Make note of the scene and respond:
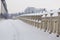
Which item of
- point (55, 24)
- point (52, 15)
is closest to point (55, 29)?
point (55, 24)

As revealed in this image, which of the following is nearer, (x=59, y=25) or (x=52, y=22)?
(x=59, y=25)

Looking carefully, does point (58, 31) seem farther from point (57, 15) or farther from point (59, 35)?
point (57, 15)

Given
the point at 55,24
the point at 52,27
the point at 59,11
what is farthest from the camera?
the point at 52,27

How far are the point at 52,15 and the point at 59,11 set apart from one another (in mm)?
1150

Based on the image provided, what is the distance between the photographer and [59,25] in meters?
5.50

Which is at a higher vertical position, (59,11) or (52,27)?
(59,11)

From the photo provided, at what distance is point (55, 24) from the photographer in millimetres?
5848

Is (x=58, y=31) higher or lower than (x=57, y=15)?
lower

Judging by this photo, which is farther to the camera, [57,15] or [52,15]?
[52,15]

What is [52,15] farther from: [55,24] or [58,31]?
[58,31]

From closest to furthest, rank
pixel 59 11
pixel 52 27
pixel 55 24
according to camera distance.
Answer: pixel 59 11, pixel 55 24, pixel 52 27

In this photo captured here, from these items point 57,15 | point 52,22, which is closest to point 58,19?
point 57,15

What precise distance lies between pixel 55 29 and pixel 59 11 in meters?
0.78

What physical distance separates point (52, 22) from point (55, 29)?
48 cm
